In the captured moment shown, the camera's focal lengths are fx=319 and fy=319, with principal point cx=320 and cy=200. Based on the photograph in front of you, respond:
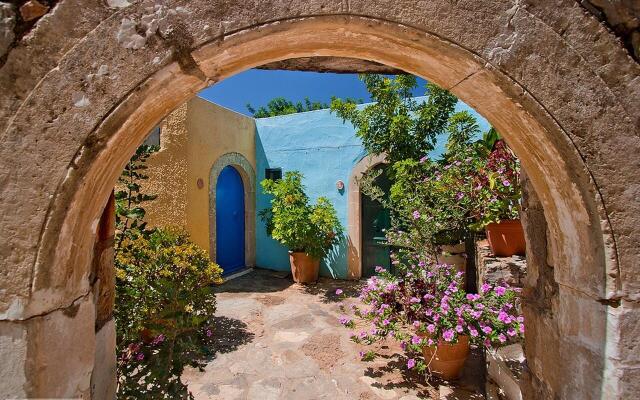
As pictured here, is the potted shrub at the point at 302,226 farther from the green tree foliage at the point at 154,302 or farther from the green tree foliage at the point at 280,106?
the green tree foliage at the point at 280,106

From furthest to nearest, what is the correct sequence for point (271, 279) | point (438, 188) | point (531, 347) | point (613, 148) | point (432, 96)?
point (271, 279)
point (432, 96)
point (438, 188)
point (531, 347)
point (613, 148)

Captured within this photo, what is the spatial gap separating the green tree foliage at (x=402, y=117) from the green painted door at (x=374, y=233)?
0.93 meters

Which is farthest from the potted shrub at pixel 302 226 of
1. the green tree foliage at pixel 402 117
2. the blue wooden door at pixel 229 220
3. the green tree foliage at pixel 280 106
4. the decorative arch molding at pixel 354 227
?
the green tree foliage at pixel 280 106

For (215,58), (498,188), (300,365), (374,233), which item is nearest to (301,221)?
(374,233)

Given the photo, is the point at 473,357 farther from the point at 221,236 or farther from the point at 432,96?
the point at 221,236

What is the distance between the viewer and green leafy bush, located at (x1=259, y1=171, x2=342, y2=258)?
20.0ft

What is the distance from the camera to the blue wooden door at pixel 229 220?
22.8ft

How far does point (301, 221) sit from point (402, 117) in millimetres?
2597

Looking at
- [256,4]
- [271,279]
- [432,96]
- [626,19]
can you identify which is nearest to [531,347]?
[626,19]

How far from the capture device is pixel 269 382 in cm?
306

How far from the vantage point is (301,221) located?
6086mm

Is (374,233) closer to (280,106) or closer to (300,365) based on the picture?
(300,365)

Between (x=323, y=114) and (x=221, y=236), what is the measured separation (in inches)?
135

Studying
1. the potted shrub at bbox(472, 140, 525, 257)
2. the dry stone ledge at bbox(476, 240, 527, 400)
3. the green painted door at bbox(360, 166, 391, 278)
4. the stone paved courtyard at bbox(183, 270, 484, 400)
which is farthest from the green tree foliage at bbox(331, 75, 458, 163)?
the stone paved courtyard at bbox(183, 270, 484, 400)
